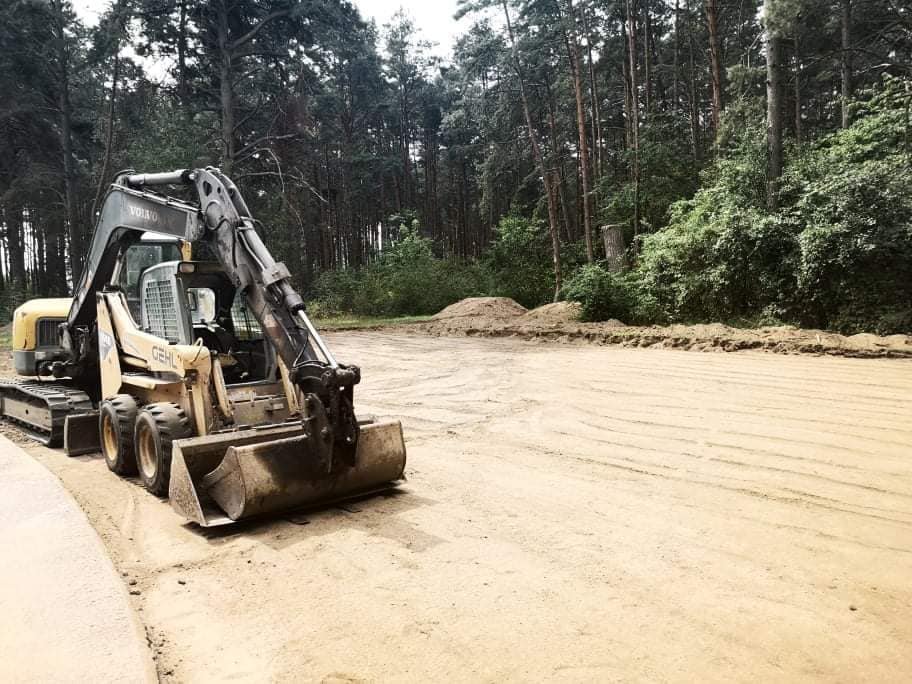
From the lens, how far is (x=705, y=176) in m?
19.7

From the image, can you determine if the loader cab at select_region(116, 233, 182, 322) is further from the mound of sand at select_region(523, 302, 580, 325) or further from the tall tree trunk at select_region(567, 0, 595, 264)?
the tall tree trunk at select_region(567, 0, 595, 264)

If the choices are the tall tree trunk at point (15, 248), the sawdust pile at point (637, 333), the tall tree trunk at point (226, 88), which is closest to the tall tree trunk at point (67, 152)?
the tall tree trunk at point (15, 248)

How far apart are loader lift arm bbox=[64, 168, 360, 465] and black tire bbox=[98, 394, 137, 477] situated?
67.1 inches

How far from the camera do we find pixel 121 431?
5922 mm

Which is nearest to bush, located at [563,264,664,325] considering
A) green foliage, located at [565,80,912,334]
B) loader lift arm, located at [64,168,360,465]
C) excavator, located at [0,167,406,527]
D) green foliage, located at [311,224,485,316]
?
green foliage, located at [565,80,912,334]

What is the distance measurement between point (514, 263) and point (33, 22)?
2326 cm

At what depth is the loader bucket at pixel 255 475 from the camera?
4.46 m

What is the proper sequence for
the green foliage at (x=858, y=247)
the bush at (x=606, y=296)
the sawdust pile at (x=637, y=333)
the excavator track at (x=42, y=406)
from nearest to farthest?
the excavator track at (x=42, y=406), the sawdust pile at (x=637, y=333), the green foliage at (x=858, y=247), the bush at (x=606, y=296)

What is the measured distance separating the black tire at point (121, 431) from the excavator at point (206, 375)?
1 cm

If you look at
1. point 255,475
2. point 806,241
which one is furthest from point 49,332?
point 806,241

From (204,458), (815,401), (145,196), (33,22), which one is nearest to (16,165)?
(33,22)

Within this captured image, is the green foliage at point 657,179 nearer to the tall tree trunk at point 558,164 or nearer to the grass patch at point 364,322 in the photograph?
the tall tree trunk at point 558,164

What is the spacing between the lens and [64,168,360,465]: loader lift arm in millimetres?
4578

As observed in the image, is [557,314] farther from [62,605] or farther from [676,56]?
[676,56]
